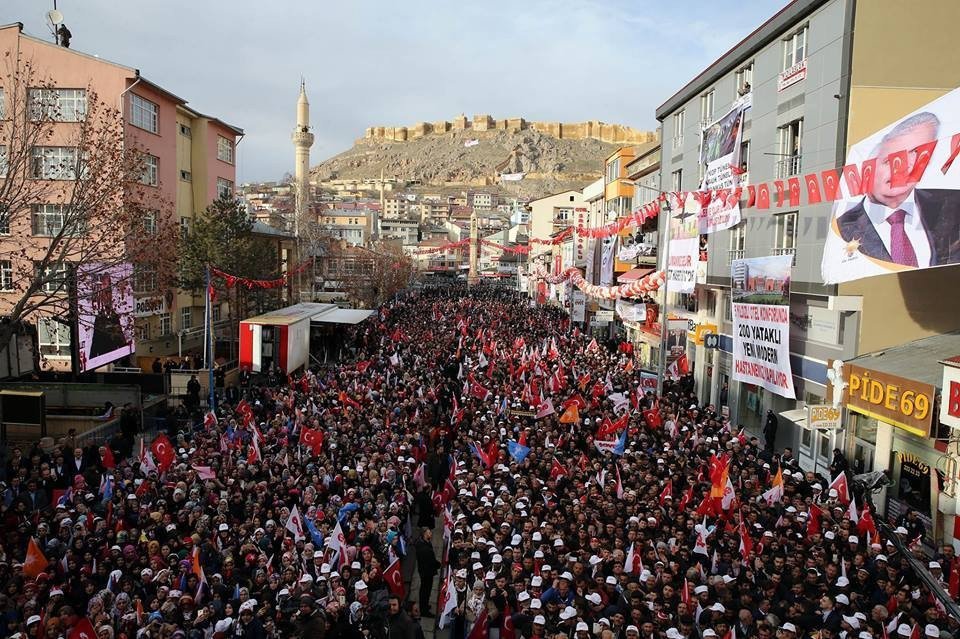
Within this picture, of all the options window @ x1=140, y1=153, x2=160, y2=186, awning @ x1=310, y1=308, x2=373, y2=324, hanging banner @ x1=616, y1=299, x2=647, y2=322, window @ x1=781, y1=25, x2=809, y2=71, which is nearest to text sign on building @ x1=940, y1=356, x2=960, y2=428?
window @ x1=781, y1=25, x2=809, y2=71

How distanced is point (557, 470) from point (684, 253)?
37.6ft

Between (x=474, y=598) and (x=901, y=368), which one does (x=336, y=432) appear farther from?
(x=901, y=368)

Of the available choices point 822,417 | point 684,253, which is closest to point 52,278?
point 684,253

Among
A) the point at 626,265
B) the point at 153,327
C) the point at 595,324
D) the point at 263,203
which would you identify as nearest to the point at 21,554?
the point at 153,327

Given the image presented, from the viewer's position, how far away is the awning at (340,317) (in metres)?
31.6

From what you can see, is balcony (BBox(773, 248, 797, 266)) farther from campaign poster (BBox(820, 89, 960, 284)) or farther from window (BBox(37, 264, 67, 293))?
window (BBox(37, 264, 67, 293))

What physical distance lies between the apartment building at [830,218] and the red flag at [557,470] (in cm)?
610

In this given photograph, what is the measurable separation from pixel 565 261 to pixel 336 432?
42134 millimetres

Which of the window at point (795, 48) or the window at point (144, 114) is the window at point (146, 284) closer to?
the window at point (144, 114)

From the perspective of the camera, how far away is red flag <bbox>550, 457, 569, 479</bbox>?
12828 mm

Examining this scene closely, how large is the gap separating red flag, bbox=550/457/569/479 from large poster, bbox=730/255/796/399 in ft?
22.0

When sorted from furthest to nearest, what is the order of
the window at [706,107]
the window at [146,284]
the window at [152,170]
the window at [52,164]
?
1. the window at [152,170]
2. the window at [706,107]
3. the window at [146,284]
4. the window at [52,164]

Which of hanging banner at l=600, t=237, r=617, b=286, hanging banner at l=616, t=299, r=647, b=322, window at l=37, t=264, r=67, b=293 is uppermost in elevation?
hanging banner at l=600, t=237, r=617, b=286

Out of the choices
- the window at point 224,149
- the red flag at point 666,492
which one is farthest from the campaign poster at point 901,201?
the window at point 224,149
